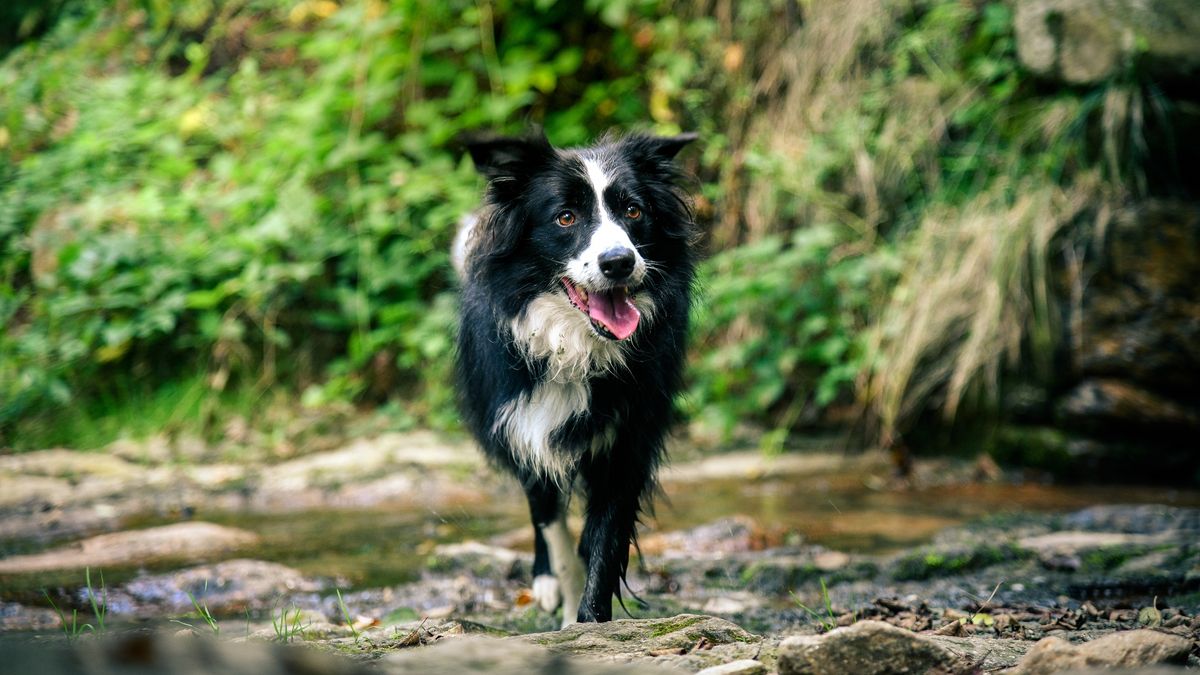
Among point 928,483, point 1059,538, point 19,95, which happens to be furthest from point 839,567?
point 19,95

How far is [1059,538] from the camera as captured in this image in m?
3.69

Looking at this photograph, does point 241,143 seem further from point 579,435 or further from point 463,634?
point 463,634

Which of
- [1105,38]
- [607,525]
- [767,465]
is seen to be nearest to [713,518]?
[767,465]

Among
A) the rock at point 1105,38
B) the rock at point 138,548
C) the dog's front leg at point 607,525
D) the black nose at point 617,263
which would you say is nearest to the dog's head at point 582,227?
the black nose at point 617,263

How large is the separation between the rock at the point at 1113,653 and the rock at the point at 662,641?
571 mm

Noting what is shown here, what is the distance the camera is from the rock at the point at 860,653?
1.82 meters

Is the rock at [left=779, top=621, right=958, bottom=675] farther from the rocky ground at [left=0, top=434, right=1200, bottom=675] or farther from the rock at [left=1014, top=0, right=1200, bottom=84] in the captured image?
the rock at [left=1014, top=0, right=1200, bottom=84]

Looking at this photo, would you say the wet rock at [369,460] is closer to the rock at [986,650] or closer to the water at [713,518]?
the water at [713,518]

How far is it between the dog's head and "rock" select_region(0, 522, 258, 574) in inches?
74.2

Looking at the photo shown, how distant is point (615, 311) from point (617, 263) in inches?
7.9

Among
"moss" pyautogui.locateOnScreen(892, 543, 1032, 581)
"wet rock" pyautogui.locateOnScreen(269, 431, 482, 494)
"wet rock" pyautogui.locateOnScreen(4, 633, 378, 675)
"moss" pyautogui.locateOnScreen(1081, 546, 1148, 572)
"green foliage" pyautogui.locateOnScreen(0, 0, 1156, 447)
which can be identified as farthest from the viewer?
"green foliage" pyautogui.locateOnScreen(0, 0, 1156, 447)

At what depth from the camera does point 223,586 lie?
3.50 m

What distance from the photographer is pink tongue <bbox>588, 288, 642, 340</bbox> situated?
3021 mm

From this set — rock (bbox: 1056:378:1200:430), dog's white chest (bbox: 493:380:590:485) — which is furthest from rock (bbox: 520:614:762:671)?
rock (bbox: 1056:378:1200:430)
